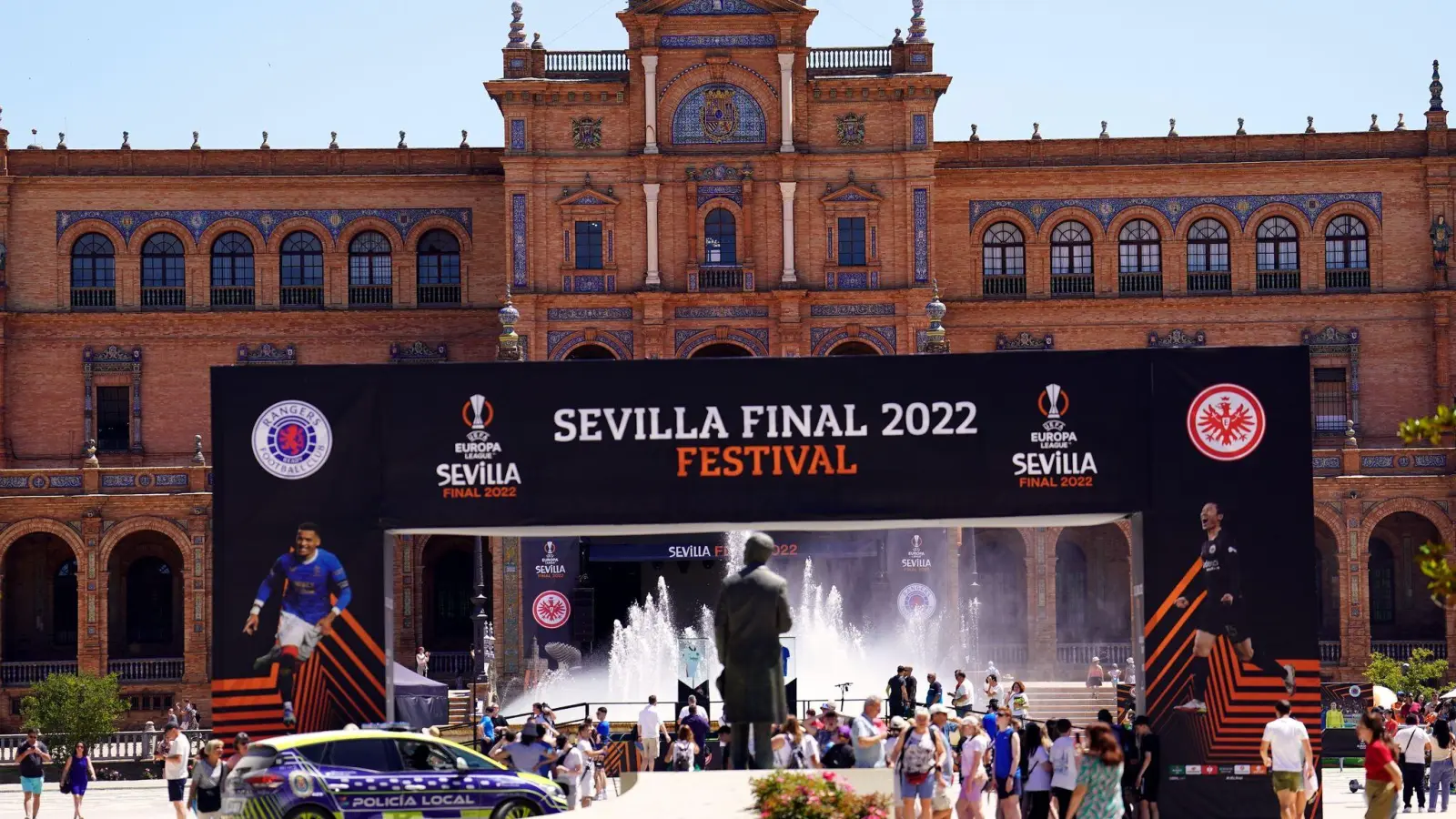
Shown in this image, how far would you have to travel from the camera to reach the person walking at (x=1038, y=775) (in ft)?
72.8

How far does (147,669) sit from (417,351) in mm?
10953

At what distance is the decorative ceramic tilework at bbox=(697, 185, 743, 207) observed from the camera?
179ft

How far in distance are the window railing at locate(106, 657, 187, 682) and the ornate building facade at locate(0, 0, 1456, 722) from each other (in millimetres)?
1159

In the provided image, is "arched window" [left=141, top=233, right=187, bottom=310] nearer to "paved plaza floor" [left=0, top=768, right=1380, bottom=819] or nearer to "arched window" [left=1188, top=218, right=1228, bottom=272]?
"paved plaza floor" [left=0, top=768, right=1380, bottom=819]

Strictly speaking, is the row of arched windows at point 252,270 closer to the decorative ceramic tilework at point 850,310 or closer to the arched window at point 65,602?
the arched window at point 65,602

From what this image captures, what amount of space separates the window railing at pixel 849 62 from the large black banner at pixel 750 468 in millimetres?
30373

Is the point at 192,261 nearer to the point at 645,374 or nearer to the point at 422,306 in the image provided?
the point at 422,306

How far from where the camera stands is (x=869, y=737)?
2220 centimetres

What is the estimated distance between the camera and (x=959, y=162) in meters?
57.4

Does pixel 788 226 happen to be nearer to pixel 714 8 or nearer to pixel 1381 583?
pixel 714 8

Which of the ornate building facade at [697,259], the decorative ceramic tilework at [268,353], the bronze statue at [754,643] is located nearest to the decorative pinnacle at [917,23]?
the ornate building facade at [697,259]

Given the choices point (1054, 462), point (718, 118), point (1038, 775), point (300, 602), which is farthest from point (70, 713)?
point (1038, 775)

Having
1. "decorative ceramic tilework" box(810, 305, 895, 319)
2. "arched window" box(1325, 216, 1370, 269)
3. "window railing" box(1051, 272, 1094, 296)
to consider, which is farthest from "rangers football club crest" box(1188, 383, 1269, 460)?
"arched window" box(1325, 216, 1370, 269)

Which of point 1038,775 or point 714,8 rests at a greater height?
point 714,8
